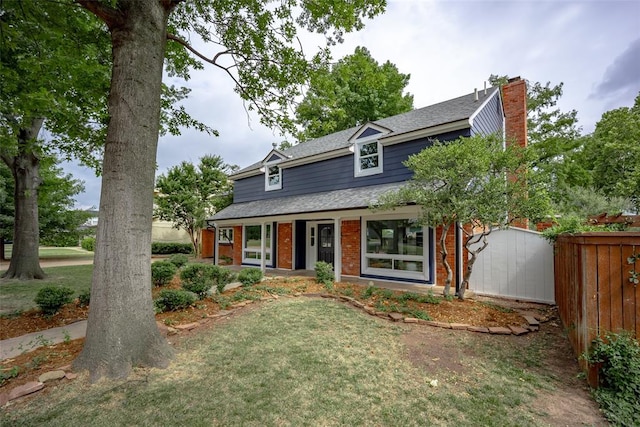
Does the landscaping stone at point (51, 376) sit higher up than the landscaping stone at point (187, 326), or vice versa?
the landscaping stone at point (51, 376)

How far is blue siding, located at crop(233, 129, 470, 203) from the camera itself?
398 inches

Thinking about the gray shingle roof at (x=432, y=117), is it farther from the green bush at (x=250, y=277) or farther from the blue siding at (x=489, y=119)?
the green bush at (x=250, y=277)

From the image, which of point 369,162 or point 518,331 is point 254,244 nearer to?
point 369,162

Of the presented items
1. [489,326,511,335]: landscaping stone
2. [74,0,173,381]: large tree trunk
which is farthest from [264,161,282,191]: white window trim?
[489,326,511,335]: landscaping stone

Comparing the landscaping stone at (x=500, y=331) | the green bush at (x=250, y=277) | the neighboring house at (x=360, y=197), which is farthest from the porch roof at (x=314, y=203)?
the landscaping stone at (x=500, y=331)

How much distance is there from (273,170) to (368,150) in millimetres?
5757

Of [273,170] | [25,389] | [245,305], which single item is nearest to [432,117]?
Result: [273,170]

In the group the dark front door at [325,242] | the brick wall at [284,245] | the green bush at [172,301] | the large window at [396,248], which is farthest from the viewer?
the brick wall at [284,245]

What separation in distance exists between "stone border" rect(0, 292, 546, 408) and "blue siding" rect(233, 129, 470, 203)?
4947 millimetres

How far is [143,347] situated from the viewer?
383cm

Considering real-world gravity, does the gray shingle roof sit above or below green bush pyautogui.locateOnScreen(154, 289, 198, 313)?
above

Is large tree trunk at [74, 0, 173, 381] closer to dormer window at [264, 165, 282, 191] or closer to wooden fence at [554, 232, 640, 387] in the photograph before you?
wooden fence at [554, 232, 640, 387]

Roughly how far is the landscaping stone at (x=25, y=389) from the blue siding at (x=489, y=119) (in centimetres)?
1074

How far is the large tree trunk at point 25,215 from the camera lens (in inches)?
429
